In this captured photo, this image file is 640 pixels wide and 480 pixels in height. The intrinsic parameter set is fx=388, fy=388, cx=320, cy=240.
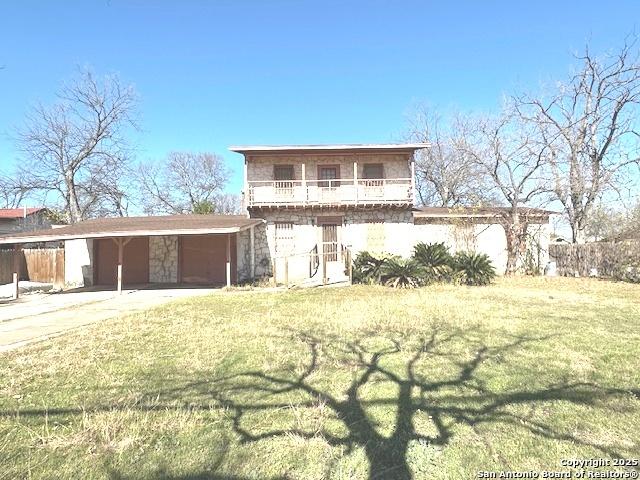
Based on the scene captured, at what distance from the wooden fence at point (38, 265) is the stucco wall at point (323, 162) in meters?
9.69

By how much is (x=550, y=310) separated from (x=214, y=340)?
7615 mm

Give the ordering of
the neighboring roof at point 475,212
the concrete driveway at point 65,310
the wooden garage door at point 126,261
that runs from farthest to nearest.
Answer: the neighboring roof at point 475,212, the wooden garage door at point 126,261, the concrete driveway at point 65,310

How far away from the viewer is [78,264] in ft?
58.1

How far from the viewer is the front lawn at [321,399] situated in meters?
2.85

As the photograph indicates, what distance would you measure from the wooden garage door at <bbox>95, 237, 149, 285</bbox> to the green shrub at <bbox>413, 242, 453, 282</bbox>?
39.0ft

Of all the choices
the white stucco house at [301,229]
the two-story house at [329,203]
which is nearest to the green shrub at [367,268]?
the white stucco house at [301,229]

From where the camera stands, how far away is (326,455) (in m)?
2.90

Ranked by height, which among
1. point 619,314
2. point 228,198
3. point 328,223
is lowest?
point 619,314

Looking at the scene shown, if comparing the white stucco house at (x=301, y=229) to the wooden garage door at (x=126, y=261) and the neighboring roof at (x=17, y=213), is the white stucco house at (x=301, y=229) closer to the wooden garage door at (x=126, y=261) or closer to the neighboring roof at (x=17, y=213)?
the wooden garage door at (x=126, y=261)

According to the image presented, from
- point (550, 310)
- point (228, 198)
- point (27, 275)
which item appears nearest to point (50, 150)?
point (27, 275)

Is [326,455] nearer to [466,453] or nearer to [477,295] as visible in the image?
[466,453]

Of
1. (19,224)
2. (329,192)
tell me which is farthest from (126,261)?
(19,224)

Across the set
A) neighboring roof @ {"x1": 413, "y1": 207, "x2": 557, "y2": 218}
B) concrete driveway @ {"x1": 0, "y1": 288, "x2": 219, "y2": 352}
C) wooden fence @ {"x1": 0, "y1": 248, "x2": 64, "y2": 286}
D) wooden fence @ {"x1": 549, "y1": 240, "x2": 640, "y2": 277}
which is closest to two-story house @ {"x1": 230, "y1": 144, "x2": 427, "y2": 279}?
neighboring roof @ {"x1": 413, "y1": 207, "x2": 557, "y2": 218}

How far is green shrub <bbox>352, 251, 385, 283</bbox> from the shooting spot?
573 inches
